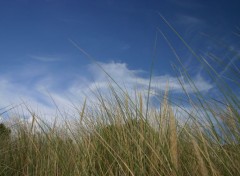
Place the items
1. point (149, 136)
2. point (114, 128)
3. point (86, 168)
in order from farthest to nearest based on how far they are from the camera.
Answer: point (114, 128) → point (86, 168) → point (149, 136)

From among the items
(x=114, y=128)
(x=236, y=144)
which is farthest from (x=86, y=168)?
(x=236, y=144)

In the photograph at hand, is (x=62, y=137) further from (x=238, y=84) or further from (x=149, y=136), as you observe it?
(x=238, y=84)

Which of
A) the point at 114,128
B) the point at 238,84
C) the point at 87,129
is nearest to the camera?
the point at 238,84

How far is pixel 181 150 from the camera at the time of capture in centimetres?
235

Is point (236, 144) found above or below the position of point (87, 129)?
below

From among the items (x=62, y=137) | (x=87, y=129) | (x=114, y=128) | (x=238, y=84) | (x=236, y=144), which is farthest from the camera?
(x=62, y=137)

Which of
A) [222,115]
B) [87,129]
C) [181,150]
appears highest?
[87,129]

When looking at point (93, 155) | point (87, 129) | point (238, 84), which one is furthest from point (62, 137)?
point (238, 84)

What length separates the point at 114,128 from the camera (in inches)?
112

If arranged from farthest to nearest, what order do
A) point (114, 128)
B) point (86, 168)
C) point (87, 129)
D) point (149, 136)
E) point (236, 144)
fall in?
point (87, 129)
point (114, 128)
point (86, 168)
point (149, 136)
point (236, 144)

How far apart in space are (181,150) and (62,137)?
1918mm

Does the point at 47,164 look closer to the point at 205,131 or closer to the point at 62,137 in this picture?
the point at 62,137

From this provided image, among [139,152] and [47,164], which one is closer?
[139,152]

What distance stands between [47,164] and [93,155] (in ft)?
1.71
